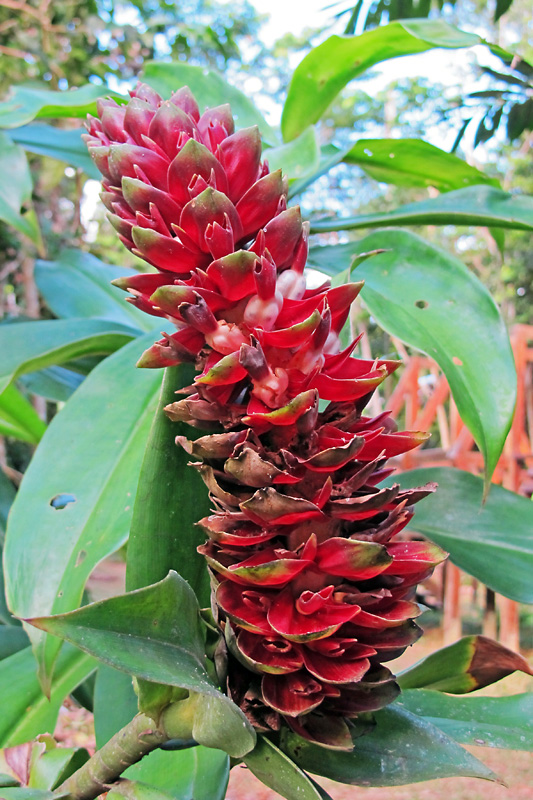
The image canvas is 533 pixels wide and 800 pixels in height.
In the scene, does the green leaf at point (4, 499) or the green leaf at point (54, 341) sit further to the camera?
the green leaf at point (4, 499)

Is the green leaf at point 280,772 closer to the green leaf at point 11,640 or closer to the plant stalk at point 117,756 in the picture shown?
the plant stalk at point 117,756

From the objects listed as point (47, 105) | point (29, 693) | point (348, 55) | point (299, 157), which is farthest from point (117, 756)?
point (348, 55)

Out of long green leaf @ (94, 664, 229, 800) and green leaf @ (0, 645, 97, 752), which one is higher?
long green leaf @ (94, 664, 229, 800)

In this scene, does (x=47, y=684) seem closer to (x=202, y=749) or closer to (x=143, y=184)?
(x=202, y=749)

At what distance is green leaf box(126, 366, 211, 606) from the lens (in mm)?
268

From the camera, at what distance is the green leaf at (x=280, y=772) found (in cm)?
21

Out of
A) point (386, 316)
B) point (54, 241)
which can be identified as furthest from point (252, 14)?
point (386, 316)

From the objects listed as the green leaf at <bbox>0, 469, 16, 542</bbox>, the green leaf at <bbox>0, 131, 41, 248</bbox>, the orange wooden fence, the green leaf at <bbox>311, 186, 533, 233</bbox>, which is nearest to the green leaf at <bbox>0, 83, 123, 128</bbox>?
the green leaf at <bbox>0, 131, 41, 248</bbox>

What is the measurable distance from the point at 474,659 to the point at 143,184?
1.09 ft

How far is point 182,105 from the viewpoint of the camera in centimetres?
30

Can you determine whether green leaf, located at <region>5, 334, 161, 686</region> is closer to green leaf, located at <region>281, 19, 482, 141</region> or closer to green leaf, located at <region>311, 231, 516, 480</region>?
green leaf, located at <region>311, 231, 516, 480</region>

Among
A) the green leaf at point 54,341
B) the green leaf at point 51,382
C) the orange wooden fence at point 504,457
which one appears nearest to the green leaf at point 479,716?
the green leaf at point 54,341

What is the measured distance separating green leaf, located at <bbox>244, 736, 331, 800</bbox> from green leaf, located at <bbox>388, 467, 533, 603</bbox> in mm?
268

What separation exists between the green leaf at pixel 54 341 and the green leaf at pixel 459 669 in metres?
0.37
